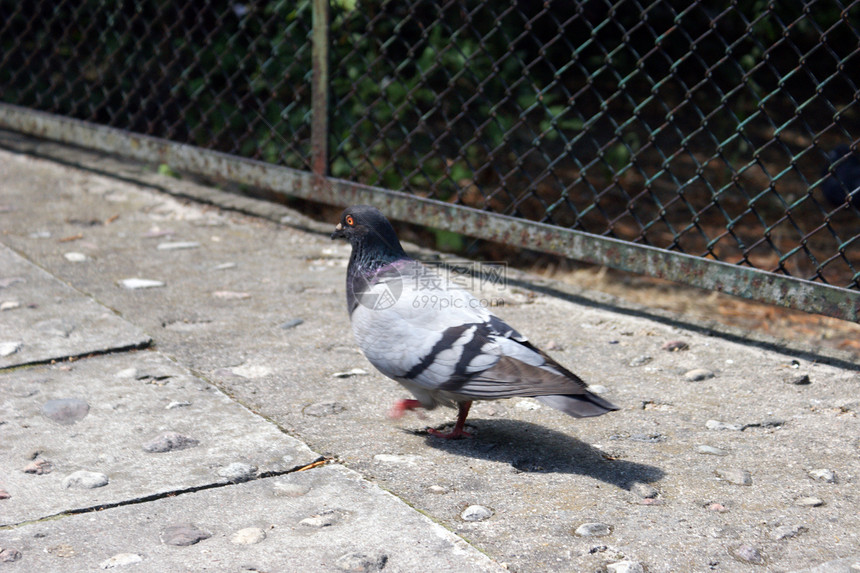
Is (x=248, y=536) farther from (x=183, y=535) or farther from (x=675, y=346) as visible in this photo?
(x=675, y=346)

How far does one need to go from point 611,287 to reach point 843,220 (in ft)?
6.36

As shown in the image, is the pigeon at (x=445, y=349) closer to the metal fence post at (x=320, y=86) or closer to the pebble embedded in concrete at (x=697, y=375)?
the pebble embedded in concrete at (x=697, y=375)

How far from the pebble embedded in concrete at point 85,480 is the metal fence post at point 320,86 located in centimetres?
214

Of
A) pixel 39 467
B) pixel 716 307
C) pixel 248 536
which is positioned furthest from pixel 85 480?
pixel 716 307

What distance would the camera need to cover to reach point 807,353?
9.60ft

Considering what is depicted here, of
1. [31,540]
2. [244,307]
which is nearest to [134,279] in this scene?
[244,307]

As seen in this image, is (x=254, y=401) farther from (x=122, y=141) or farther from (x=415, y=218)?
(x=122, y=141)

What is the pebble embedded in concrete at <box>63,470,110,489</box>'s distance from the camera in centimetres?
204

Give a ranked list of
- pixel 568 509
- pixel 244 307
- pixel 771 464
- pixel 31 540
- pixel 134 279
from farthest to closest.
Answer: pixel 134 279
pixel 244 307
pixel 771 464
pixel 568 509
pixel 31 540

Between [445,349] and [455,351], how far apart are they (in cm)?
3

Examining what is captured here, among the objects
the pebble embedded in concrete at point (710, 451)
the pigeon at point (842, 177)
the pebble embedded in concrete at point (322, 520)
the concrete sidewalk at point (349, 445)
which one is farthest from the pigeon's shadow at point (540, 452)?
the pigeon at point (842, 177)

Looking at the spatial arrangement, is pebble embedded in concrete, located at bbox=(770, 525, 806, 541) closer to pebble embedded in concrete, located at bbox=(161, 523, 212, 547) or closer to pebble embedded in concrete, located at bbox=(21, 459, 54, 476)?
pebble embedded in concrete, located at bbox=(161, 523, 212, 547)

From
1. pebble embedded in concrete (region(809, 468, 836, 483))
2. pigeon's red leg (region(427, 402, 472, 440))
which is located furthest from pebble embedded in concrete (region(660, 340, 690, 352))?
pigeon's red leg (region(427, 402, 472, 440))

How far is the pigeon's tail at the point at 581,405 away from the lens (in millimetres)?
2057
